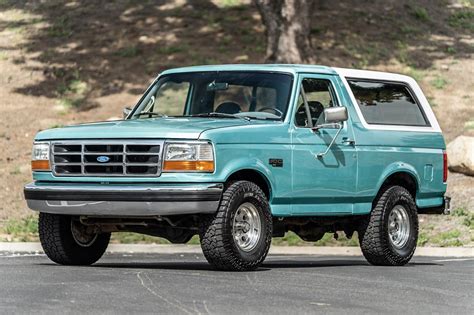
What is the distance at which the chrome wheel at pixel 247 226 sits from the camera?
12.4 m

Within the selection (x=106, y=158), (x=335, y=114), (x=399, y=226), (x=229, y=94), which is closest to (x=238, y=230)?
(x=106, y=158)

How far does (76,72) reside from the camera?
32469 millimetres

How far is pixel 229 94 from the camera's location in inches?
546

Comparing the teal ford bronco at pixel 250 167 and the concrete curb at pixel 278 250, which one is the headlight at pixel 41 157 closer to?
the teal ford bronco at pixel 250 167

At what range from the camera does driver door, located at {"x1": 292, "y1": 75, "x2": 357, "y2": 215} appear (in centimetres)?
1321

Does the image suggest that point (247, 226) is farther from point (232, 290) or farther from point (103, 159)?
point (232, 290)

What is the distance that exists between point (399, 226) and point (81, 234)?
3827mm

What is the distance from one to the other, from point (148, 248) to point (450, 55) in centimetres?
1724

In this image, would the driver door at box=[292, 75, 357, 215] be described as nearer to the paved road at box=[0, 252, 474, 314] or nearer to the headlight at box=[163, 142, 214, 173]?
the paved road at box=[0, 252, 474, 314]

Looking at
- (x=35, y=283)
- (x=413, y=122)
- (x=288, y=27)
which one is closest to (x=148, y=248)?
(x=413, y=122)

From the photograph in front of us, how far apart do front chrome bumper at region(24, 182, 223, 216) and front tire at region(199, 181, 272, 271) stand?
0.18 meters

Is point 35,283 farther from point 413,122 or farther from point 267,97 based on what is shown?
point 413,122

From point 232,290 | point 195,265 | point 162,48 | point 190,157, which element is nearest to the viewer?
point 232,290

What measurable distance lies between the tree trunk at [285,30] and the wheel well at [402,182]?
15.5 m
